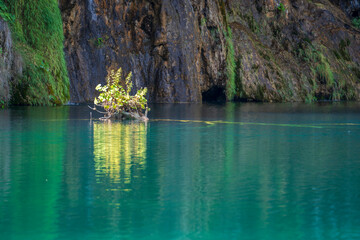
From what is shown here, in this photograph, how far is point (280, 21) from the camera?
81.8 meters

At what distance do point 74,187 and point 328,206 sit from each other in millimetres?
4132

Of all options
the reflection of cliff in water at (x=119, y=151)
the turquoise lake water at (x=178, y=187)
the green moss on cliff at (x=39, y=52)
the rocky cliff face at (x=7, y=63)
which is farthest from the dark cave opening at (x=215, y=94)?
the turquoise lake water at (x=178, y=187)

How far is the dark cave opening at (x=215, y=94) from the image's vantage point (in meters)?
68.8

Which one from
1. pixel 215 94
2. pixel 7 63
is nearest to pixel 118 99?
pixel 7 63

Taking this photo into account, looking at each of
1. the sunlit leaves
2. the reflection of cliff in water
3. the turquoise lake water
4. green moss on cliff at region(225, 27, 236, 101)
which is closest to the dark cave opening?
green moss on cliff at region(225, 27, 236, 101)

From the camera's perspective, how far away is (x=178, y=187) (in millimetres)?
10797

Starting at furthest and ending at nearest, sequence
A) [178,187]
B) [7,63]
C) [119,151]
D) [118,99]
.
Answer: [7,63] → [118,99] → [119,151] → [178,187]

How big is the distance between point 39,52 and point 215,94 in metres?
30.4

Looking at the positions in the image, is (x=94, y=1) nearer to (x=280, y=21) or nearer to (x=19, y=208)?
(x=280, y=21)

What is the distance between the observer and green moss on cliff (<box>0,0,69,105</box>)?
39969 millimetres

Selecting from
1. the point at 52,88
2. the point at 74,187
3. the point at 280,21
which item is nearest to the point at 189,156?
the point at 74,187

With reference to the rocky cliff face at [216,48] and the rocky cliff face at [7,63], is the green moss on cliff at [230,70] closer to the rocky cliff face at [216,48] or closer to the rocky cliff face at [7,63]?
the rocky cliff face at [216,48]

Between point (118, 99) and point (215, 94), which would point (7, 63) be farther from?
point (215, 94)

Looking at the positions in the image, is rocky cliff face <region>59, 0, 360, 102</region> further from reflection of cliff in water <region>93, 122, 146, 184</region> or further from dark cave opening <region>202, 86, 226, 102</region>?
reflection of cliff in water <region>93, 122, 146, 184</region>
